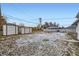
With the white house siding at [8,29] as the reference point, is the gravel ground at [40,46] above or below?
below

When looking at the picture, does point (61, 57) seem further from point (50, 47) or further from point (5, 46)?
point (5, 46)

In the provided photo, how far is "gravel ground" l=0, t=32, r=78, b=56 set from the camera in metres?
2.96

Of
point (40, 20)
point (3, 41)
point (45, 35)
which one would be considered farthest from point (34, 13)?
point (3, 41)

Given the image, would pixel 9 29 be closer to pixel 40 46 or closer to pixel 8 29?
pixel 8 29

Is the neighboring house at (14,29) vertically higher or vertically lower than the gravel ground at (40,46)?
higher

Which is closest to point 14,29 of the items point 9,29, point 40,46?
point 9,29

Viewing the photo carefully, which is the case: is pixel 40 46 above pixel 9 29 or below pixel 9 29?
below

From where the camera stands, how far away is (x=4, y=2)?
294 cm

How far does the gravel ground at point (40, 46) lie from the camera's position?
9.70 ft

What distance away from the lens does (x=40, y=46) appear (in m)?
2.97

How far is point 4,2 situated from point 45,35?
63 cm

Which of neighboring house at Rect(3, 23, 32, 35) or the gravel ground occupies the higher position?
neighboring house at Rect(3, 23, 32, 35)

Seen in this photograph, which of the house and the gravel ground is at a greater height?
the house

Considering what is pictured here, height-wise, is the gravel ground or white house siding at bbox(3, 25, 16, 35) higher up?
white house siding at bbox(3, 25, 16, 35)
